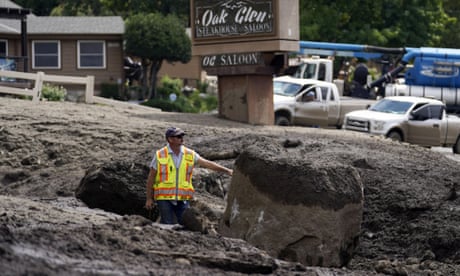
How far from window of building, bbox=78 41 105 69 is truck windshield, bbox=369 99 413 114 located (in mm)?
21064

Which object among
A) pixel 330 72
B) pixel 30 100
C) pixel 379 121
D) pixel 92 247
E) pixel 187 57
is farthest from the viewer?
pixel 187 57

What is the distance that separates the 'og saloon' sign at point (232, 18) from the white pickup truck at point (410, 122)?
696 cm

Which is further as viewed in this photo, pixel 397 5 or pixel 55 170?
pixel 397 5

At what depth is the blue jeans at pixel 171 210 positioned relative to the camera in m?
13.1

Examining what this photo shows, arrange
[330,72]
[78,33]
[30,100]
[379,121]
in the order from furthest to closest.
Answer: [78,33] < [330,72] < [379,121] < [30,100]

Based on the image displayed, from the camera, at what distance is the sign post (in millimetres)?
25703

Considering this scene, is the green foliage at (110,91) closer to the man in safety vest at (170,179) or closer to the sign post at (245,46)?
the sign post at (245,46)

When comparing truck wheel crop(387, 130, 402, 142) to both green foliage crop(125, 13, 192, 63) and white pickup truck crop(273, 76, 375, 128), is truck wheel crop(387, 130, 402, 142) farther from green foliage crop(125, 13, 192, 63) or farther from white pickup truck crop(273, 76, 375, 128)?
green foliage crop(125, 13, 192, 63)

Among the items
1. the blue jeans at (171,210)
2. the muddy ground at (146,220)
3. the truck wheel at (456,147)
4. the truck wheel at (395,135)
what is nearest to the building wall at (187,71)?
the truck wheel at (456,147)

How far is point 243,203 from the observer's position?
1298 centimetres

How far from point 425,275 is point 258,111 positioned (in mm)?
14313

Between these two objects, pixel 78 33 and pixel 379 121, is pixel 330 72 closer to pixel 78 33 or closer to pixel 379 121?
pixel 379 121

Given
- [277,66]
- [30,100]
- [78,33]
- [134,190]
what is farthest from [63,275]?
[78,33]

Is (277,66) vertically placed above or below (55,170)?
above
